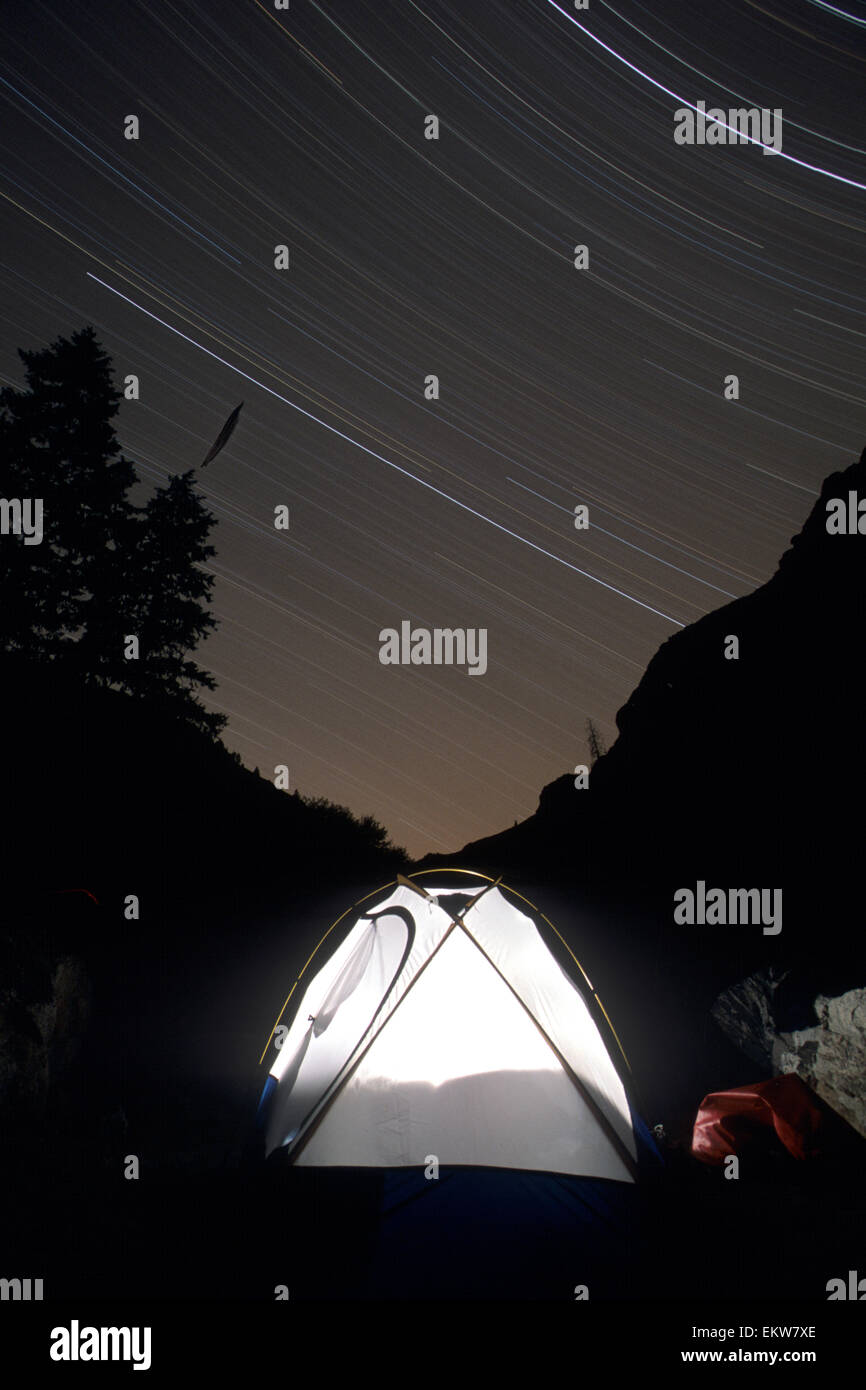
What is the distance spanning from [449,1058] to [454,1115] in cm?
44

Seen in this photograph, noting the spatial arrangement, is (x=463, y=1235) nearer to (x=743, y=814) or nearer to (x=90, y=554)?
(x=743, y=814)

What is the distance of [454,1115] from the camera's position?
5.76 meters

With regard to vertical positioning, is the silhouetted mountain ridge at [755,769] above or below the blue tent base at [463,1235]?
above

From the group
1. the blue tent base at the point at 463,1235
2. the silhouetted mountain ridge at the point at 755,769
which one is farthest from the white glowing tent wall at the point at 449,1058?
the silhouetted mountain ridge at the point at 755,769

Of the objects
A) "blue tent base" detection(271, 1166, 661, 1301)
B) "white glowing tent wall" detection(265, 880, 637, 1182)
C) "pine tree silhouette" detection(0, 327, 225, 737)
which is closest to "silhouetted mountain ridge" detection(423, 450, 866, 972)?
"white glowing tent wall" detection(265, 880, 637, 1182)

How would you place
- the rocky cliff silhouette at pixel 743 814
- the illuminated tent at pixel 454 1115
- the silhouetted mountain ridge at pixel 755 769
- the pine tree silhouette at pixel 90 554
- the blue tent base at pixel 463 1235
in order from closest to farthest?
1. the blue tent base at pixel 463 1235
2. the illuminated tent at pixel 454 1115
3. the rocky cliff silhouette at pixel 743 814
4. the silhouetted mountain ridge at pixel 755 769
5. the pine tree silhouette at pixel 90 554

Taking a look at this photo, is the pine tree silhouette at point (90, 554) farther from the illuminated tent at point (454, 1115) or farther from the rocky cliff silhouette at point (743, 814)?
the illuminated tent at point (454, 1115)

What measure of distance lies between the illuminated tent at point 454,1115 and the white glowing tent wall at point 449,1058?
13 millimetres

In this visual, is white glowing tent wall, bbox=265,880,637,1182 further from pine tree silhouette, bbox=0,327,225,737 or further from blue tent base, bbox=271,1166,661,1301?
pine tree silhouette, bbox=0,327,225,737

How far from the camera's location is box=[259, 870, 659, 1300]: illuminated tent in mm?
4715

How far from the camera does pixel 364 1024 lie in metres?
6.26

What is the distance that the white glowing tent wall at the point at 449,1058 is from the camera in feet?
18.3
